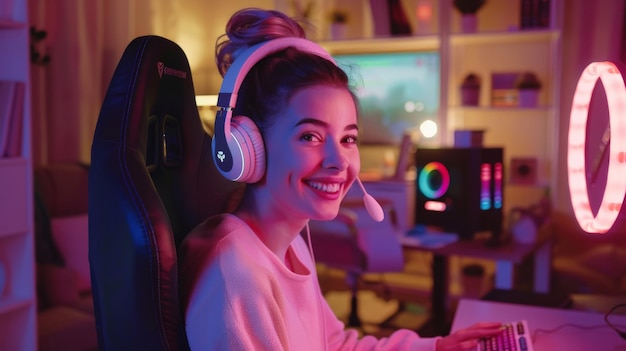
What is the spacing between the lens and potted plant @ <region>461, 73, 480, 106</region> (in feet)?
11.8

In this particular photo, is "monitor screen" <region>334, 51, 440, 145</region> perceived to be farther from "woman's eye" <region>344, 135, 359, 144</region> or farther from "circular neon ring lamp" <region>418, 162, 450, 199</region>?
"woman's eye" <region>344, 135, 359, 144</region>

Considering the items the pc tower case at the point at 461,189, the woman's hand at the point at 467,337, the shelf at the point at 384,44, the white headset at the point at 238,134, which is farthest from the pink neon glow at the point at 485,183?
the white headset at the point at 238,134

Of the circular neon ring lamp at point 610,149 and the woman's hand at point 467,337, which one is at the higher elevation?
the circular neon ring lamp at point 610,149

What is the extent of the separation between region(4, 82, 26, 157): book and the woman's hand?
5.88 ft

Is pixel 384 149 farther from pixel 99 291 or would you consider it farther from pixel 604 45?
pixel 99 291

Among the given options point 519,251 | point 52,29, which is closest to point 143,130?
point 519,251

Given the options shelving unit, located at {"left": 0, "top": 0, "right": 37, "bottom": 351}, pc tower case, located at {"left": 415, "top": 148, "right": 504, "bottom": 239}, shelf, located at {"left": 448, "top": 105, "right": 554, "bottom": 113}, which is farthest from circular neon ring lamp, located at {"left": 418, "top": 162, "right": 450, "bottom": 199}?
shelving unit, located at {"left": 0, "top": 0, "right": 37, "bottom": 351}

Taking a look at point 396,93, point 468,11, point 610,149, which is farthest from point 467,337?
point 396,93

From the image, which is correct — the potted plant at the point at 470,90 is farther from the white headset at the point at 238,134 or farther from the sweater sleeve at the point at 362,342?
the white headset at the point at 238,134

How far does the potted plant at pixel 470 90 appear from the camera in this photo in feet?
11.8

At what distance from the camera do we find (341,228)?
10.1 feet

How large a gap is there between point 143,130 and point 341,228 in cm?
225

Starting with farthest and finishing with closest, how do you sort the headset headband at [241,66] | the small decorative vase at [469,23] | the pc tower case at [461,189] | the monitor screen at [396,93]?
the monitor screen at [396,93] → the small decorative vase at [469,23] → the pc tower case at [461,189] → the headset headband at [241,66]

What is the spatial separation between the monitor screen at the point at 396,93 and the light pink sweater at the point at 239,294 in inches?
120
